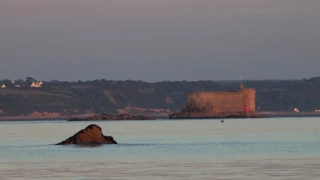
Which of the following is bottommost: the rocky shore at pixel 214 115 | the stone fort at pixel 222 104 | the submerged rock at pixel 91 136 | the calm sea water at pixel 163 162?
the calm sea water at pixel 163 162

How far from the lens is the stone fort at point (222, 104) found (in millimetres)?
181750

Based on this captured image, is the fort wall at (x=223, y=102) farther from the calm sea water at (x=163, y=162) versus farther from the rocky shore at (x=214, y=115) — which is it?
the calm sea water at (x=163, y=162)

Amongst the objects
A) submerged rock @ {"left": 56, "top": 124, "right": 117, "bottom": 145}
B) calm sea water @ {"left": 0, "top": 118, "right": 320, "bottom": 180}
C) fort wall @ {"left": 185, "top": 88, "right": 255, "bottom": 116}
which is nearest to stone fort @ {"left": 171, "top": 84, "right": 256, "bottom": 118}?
fort wall @ {"left": 185, "top": 88, "right": 255, "bottom": 116}

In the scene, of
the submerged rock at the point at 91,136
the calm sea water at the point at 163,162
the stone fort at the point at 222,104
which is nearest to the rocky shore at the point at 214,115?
the stone fort at the point at 222,104

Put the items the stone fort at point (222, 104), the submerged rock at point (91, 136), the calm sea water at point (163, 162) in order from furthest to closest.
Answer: the stone fort at point (222, 104) < the submerged rock at point (91, 136) < the calm sea water at point (163, 162)

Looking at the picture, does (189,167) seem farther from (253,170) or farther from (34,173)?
(34,173)

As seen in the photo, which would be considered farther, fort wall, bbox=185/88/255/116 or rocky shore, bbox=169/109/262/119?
fort wall, bbox=185/88/255/116

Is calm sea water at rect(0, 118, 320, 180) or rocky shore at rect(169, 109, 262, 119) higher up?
rocky shore at rect(169, 109, 262, 119)

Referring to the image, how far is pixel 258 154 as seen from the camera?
158ft

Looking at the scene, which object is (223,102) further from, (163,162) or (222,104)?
(163,162)

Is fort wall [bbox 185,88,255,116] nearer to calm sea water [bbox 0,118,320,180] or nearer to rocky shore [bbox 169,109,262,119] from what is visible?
rocky shore [bbox 169,109,262,119]

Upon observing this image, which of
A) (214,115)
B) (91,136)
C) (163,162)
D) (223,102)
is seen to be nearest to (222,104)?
(223,102)

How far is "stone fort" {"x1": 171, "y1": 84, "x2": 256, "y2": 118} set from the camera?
18175 cm

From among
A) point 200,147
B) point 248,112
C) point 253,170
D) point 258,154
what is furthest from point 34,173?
point 248,112
